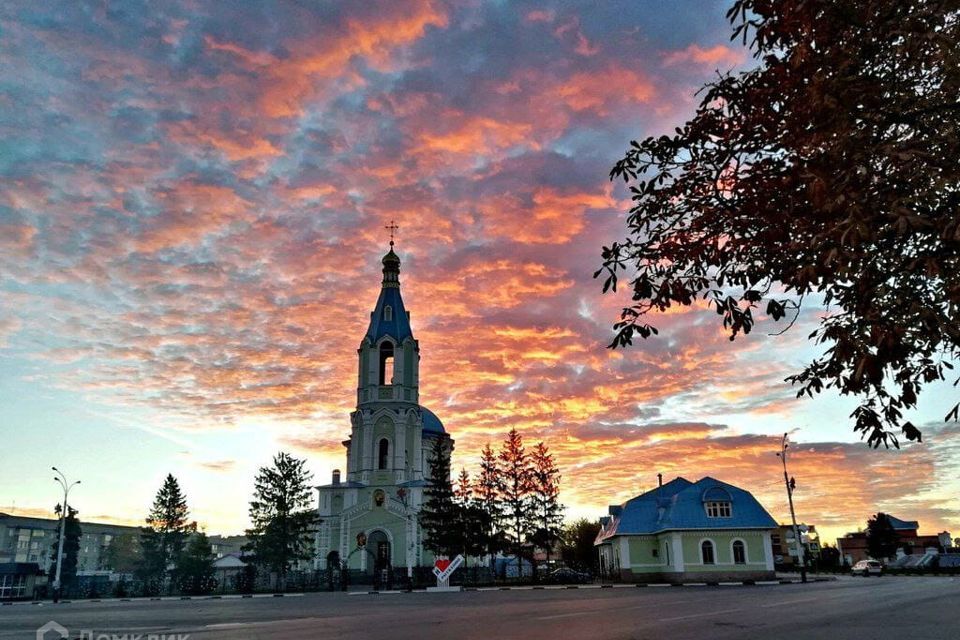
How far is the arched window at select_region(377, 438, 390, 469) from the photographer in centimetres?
6562

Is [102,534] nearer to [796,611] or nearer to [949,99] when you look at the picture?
[796,611]

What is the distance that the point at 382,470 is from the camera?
64938 mm

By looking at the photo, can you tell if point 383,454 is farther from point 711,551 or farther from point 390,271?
point 711,551

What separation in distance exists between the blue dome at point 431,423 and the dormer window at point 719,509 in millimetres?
35220

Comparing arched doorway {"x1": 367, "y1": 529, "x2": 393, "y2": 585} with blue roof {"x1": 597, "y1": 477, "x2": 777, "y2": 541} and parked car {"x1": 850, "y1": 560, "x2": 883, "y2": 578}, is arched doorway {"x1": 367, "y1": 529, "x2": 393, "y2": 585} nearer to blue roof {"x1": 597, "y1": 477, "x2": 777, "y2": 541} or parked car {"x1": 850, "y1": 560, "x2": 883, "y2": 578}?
blue roof {"x1": 597, "y1": 477, "x2": 777, "y2": 541}

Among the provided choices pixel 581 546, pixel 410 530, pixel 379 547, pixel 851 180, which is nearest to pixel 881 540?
pixel 581 546

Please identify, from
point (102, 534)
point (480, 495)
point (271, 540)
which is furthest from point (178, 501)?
point (102, 534)

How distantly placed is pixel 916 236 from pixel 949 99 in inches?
45.7

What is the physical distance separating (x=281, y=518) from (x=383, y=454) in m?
11.7

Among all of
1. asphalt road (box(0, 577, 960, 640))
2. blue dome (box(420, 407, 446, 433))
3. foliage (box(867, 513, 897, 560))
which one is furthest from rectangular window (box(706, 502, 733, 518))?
foliage (box(867, 513, 897, 560))

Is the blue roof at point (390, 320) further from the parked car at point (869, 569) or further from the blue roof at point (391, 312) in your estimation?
the parked car at point (869, 569)

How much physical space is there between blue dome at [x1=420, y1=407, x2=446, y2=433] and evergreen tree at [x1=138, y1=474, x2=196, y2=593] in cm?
2753

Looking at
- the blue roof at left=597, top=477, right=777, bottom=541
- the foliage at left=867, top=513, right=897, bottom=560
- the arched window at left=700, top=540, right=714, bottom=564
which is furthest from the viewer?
the foliage at left=867, top=513, right=897, bottom=560

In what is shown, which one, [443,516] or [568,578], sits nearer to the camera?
[568,578]
